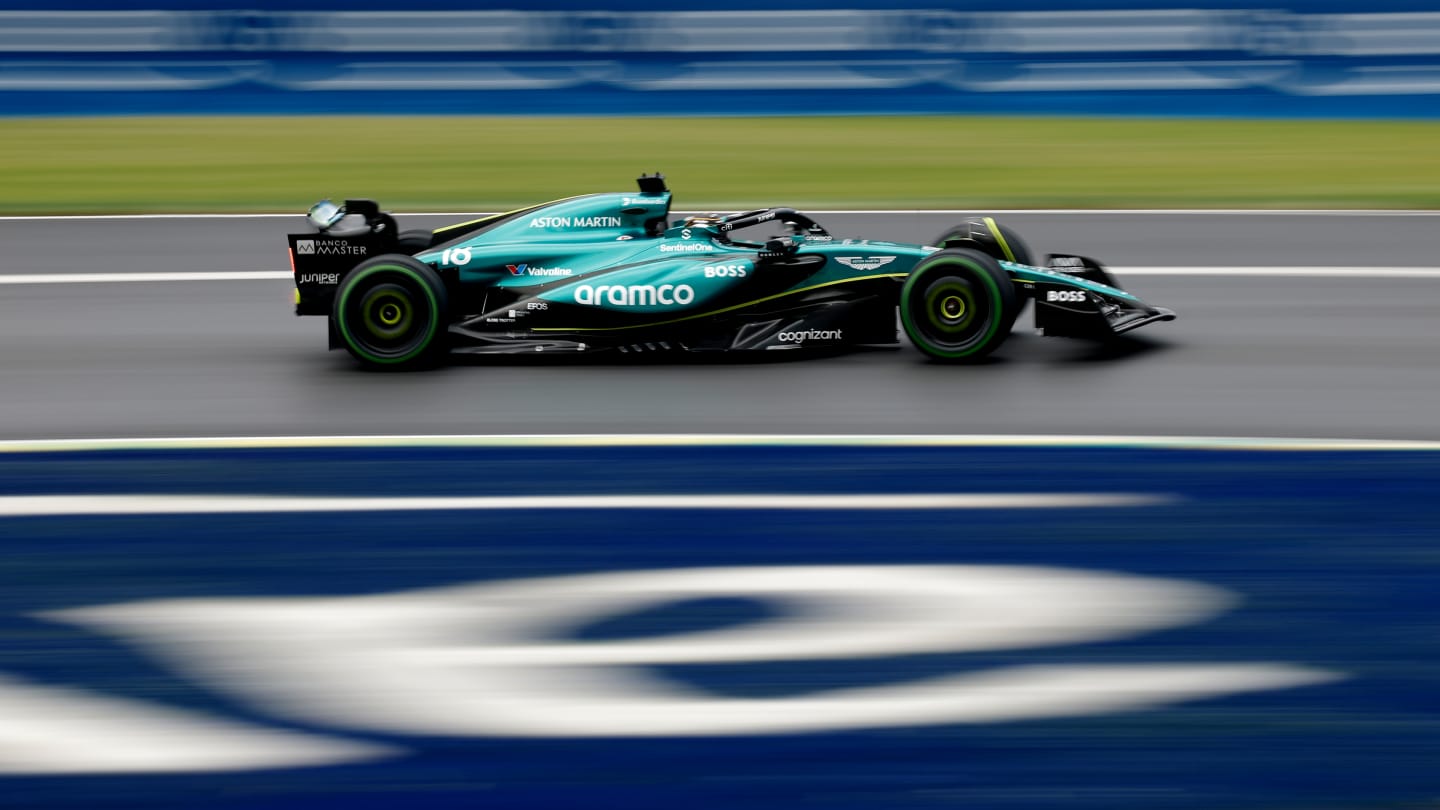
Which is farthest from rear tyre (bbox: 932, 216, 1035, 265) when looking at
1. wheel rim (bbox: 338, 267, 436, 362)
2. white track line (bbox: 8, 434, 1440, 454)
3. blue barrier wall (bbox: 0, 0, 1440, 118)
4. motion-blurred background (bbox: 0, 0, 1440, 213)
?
blue barrier wall (bbox: 0, 0, 1440, 118)

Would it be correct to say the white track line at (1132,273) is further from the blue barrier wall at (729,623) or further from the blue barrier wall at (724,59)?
the blue barrier wall at (724,59)

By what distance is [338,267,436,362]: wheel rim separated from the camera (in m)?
7.79

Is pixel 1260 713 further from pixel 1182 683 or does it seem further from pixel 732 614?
pixel 732 614

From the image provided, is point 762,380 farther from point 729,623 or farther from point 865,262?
point 729,623

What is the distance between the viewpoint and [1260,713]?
4.07 metres

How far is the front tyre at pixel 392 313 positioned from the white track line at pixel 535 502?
209 cm

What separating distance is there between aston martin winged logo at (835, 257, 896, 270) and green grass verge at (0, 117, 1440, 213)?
20.8ft

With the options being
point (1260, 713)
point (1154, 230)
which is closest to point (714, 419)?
point (1260, 713)

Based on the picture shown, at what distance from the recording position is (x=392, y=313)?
789cm

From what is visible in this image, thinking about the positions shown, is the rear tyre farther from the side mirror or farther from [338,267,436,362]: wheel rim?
the side mirror

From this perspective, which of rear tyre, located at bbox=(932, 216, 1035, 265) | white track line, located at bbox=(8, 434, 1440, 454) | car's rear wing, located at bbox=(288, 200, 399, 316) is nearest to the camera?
white track line, located at bbox=(8, 434, 1440, 454)

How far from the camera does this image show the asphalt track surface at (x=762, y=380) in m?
6.93

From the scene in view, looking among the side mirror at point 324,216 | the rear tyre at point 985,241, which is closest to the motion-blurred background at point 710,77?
the rear tyre at point 985,241

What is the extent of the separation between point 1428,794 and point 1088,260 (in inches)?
199
